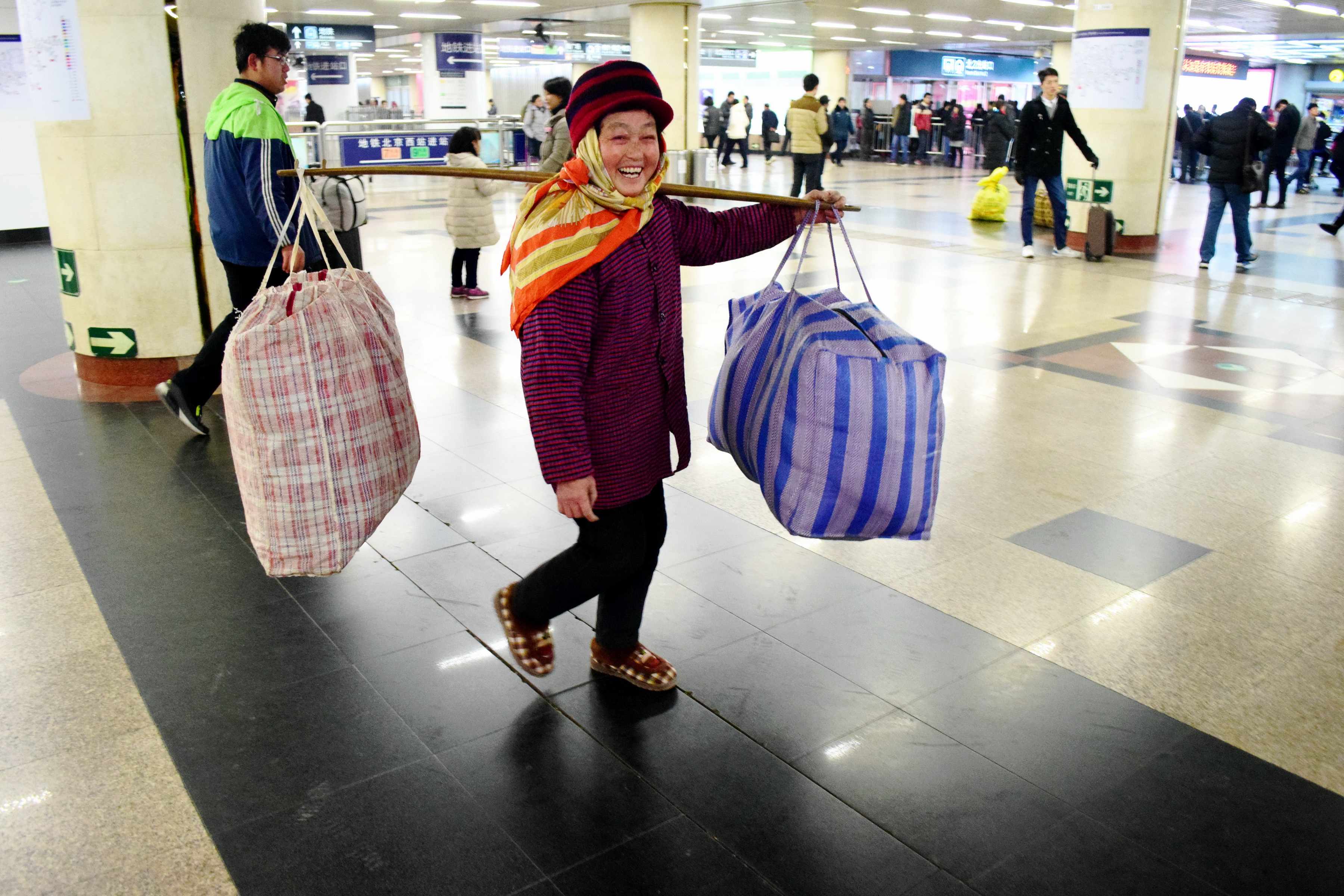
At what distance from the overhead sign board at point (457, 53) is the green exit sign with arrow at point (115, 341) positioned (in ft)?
76.4

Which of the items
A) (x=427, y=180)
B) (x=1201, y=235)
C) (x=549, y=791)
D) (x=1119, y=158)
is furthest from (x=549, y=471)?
(x=427, y=180)

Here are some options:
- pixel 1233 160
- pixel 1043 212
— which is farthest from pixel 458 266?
pixel 1043 212

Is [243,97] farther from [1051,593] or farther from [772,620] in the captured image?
[1051,593]

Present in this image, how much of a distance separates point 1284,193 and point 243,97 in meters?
16.9

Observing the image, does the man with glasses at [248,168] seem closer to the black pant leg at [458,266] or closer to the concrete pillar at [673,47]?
the black pant leg at [458,266]

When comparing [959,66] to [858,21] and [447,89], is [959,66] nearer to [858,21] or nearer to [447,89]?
[858,21]

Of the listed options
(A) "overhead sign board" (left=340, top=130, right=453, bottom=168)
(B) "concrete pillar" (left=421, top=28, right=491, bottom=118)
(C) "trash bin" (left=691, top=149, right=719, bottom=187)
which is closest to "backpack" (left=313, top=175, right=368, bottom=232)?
(A) "overhead sign board" (left=340, top=130, right=453, bottom=168)

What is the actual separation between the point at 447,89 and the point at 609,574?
26950 mm

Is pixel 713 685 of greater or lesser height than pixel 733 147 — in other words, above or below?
below

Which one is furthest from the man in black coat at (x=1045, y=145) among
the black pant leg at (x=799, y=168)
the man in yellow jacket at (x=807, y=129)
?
the black pant leg at (x=799, y=168)

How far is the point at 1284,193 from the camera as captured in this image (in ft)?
53.4

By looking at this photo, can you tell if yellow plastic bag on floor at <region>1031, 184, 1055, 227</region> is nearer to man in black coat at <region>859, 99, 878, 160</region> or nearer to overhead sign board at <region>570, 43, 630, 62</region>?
man in black coat at <region>859, 99, 878, 160</region>

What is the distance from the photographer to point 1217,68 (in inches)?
1342

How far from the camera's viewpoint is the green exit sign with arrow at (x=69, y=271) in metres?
5.43
